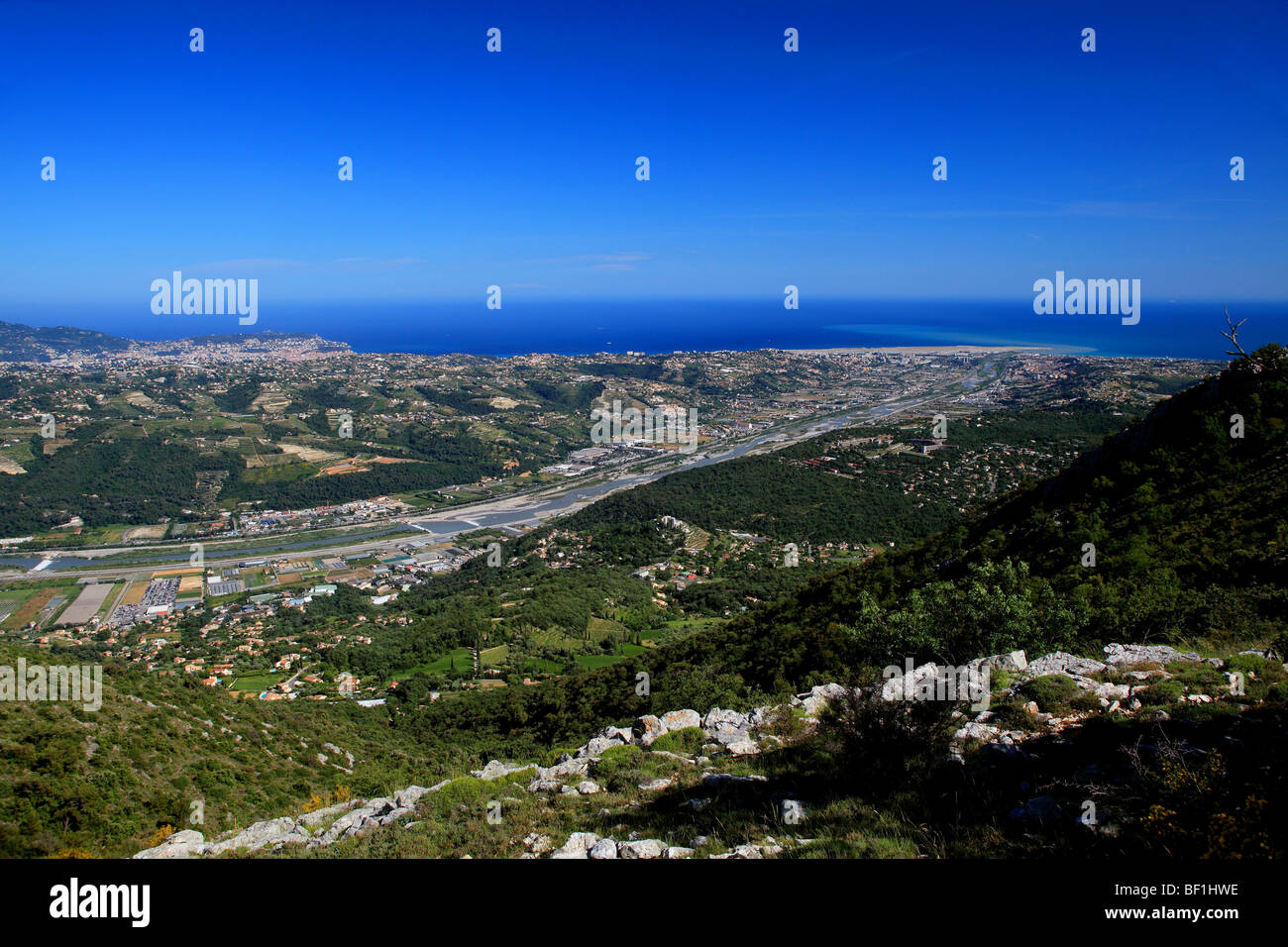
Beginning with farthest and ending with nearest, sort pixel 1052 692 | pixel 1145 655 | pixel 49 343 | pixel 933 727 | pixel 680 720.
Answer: pixel 49 343, pixel 680 720, pixel 1145 655, pixel 1052 692, pixel 933 727

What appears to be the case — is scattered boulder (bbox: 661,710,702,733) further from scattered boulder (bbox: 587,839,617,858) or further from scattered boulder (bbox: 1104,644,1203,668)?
scattered boulder (bbox: 1104,644,1203,668)

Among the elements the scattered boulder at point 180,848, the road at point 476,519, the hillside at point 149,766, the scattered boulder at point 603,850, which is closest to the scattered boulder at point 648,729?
the scattered boulder at point 603,850

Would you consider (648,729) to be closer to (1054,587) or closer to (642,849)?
(642,849)

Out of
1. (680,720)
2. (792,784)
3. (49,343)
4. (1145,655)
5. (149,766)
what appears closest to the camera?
(792,784)

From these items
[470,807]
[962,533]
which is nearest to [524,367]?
[962,533]

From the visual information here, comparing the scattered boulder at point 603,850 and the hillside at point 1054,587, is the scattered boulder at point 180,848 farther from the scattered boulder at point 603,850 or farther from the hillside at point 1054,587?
the hillside at point 1054,587

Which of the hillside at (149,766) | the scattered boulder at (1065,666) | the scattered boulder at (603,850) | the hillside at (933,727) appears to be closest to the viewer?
the hillside at (933,727)

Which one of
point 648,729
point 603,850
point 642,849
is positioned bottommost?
point 648,729

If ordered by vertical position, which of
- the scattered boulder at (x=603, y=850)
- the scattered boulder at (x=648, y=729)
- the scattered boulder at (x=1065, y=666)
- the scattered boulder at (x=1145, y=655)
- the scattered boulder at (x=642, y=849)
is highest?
the scattered boulder at (x=1145, y=655)

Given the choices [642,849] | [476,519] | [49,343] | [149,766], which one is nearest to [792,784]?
[642,849]

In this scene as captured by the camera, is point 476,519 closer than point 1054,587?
No

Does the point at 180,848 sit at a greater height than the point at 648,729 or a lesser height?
greater

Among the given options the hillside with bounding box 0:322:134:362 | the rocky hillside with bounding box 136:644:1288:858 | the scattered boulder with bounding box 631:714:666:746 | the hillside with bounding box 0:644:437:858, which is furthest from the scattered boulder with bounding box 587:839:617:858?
the hillside with bounding box 0:322:134:362

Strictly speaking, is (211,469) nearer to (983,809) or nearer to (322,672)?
(322,672)
